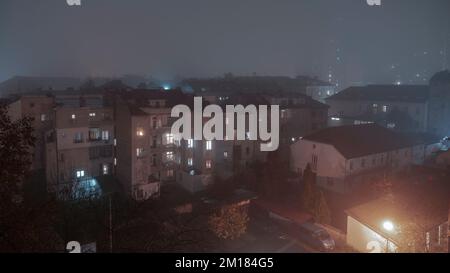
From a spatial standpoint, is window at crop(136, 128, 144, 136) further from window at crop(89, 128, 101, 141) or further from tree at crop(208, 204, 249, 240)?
tree at crop(208, 204, 249, 240)

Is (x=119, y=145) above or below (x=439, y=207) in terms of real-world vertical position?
above

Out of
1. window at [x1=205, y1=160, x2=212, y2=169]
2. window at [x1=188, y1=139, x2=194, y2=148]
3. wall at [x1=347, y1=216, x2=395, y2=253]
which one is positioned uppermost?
window at [x1=188, y1=139, x2=194, y2=148]

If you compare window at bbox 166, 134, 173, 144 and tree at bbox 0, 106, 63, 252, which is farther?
window at bbox 166, 134, 173, 144

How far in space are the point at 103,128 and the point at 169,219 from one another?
905 centimetres

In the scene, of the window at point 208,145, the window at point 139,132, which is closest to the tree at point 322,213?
the window at point 208,145

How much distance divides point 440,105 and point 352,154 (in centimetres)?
2016

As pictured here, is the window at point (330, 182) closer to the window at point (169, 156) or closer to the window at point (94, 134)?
the window at point (169, 156)

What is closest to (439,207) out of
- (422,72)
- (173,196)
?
(173,196)

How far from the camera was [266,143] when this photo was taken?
1169 inches

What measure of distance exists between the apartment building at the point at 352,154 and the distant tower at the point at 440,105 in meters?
9.69

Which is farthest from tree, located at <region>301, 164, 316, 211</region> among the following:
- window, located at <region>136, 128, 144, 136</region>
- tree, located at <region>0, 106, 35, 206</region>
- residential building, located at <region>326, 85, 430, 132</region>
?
residential building, located at <region>326, 85, 430, 132</region>

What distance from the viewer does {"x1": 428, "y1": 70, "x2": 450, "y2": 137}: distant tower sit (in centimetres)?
3722

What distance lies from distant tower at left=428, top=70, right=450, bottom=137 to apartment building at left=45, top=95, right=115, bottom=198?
1275 inches

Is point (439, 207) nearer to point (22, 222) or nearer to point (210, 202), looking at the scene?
point (210, 202)
